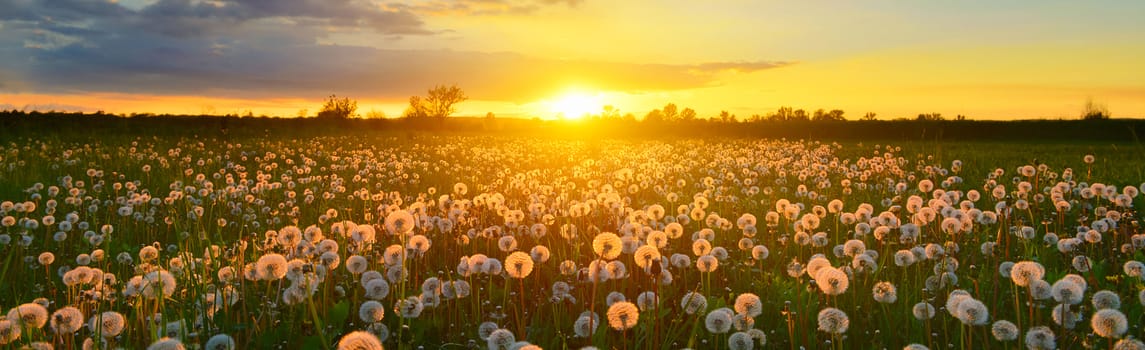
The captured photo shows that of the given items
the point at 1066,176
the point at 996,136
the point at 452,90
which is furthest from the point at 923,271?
the point at 452,90

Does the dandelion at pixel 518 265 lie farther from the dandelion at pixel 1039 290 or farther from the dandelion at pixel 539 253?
the dandelion at pixel 1039 290

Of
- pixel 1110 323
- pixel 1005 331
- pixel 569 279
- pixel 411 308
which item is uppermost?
pixel 1110 323

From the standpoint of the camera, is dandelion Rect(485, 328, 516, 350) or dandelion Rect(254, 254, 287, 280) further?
dandelion Rect(254, 254, 287, 280)

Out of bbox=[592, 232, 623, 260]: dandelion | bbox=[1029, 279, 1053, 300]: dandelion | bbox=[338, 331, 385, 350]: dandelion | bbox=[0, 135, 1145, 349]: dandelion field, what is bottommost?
bbox=[0, 135, 1145, 349]: dandelion field

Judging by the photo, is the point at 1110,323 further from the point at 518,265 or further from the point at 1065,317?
the point at 518,265

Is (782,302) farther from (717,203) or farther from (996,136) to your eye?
(996,136)

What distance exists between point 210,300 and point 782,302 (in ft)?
9.53

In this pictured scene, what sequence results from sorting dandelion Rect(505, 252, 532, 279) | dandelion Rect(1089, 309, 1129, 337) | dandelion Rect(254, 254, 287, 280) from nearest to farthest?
1. dandelion Rect(1089, 309, 1129, 337)
2. dandelion Rect(254, 254, 287, 280)
3. dandelion Rect(505, 252, 532, 279)

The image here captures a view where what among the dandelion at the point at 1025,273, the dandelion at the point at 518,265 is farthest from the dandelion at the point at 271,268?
the dandelion at the point at 1025,273

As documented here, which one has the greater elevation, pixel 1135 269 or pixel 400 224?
pixel 400 224

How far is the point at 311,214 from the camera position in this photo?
300 inches

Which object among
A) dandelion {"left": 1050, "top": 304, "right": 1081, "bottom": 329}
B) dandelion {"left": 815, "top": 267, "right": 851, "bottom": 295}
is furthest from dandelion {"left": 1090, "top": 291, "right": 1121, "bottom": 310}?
Result: dandelion {"left": 815, "top": 267, "right": 851, "bottom": 295}

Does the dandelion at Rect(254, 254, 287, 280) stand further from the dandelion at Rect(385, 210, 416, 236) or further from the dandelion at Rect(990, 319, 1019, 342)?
the dandelion at Rect(990, 319, 1019, 342)

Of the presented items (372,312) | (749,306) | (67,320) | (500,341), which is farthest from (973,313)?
(67,320)
